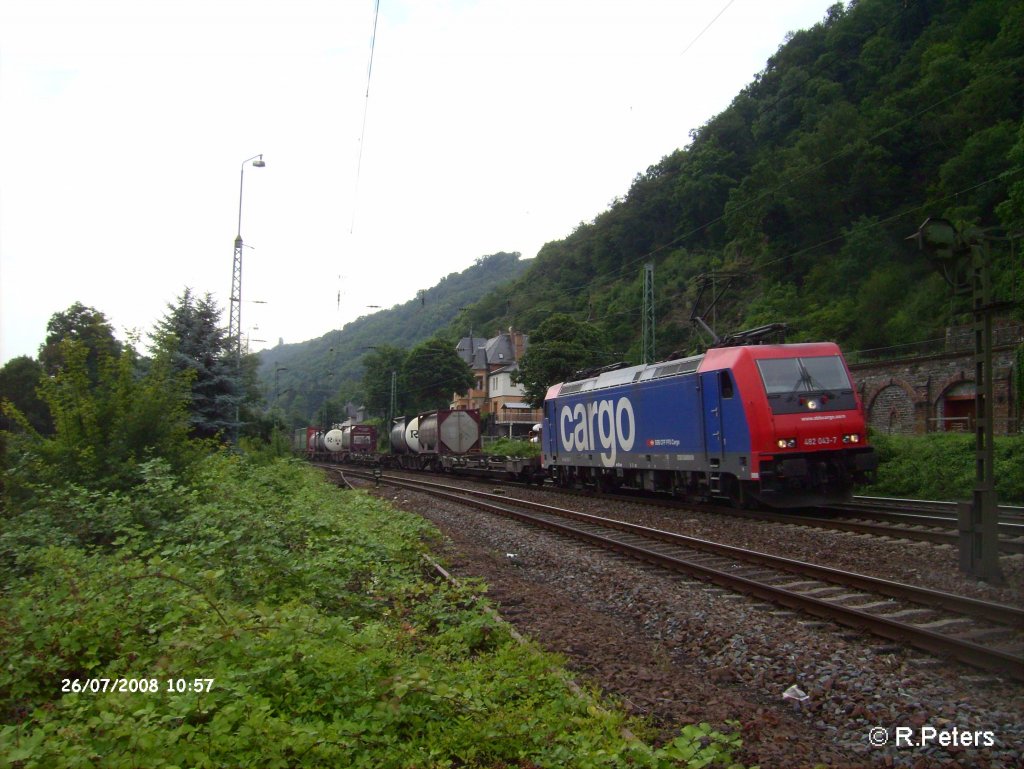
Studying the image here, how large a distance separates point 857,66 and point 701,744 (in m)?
60.2

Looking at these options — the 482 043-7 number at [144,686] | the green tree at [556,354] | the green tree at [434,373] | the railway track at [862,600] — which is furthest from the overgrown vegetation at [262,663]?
the green tree at [434,373]

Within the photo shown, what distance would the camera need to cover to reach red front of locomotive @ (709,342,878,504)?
497 inches

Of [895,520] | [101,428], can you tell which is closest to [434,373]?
[101,428]

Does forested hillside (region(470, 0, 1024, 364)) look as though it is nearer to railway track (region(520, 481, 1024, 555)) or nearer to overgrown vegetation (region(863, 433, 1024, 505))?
overgrown vegetation (region(863, 433, 1024, 505))

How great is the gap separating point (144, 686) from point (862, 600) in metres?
6.12

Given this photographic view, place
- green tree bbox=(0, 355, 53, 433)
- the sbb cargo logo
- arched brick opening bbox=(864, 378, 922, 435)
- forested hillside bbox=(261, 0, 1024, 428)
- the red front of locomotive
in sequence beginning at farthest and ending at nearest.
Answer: forested hillside bbox=(261, 0, 1024, 428)
arched brick opening bbox=(864, 378, 922, 435)
green tree bbox=(0, 355, 53, 433)
the sbb cargo logo
the red front of locomotive

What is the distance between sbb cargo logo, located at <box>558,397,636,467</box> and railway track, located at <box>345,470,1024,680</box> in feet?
20.8

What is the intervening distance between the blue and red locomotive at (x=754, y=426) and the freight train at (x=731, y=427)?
0.06ft

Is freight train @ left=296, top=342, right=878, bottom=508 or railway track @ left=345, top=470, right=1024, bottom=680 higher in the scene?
freight train @ left=296, top=342, right=878, bottom=508

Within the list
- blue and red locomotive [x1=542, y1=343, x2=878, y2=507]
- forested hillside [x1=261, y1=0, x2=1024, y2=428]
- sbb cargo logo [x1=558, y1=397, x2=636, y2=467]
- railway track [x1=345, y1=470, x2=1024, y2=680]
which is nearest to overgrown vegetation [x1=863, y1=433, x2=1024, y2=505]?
blue and red locomotive [x1=542, y1=343, x2=878, y2=507]

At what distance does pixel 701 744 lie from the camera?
401 cm

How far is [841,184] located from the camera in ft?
158

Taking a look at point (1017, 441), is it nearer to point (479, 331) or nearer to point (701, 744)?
point (701, 744)

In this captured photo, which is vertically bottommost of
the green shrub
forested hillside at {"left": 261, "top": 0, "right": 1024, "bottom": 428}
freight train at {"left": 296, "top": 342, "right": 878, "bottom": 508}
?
the green shrub
